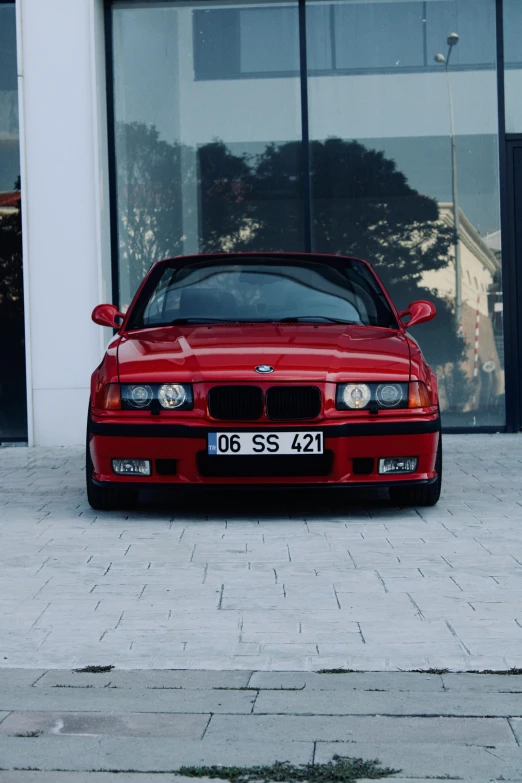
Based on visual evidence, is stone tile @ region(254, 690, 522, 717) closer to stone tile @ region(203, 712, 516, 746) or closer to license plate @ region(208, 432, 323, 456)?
stone tile @ region(203, 712, 516, 746)

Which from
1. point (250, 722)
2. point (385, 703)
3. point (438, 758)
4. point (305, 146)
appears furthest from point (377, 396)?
point (305, 146)

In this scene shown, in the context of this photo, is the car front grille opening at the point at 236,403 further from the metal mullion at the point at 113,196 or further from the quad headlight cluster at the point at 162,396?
the metal mullion at the point at 113,196

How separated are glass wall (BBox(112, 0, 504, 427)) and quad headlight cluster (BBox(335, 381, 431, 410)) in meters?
4.82

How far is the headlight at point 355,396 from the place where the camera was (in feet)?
21.0

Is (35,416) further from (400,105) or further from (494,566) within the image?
(494,566)

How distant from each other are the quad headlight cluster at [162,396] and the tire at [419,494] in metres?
1.32

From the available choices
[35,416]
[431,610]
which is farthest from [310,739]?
[35,416]

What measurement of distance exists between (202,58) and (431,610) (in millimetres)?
7987

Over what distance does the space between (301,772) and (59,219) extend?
8.49 meters

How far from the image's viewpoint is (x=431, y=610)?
14.9 feet

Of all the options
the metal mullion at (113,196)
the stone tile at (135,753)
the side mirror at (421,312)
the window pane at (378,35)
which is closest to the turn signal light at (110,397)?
the side mirror at (421,312)

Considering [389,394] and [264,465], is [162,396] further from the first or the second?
[389,394]

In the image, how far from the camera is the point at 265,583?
506cm

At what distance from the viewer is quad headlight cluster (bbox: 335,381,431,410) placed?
6395 millimetres
